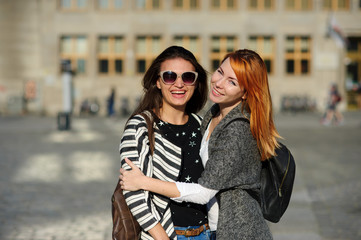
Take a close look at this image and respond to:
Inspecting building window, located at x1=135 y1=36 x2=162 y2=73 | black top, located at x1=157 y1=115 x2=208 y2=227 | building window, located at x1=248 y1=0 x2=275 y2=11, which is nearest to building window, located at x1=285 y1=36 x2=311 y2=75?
building window, located at x1=248 y1=0 x2=275 y2=11

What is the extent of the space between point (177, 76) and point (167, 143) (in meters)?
0.37

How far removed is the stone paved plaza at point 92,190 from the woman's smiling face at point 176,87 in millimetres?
3627

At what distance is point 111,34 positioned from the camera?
37969 millimetres

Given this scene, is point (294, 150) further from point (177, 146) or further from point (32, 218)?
point (177, 146)

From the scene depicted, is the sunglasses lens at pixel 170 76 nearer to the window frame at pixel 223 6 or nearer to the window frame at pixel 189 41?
the window frame at pixel 189 41

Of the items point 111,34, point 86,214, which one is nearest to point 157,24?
point 111,34

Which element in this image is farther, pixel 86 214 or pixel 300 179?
pixel 300 179

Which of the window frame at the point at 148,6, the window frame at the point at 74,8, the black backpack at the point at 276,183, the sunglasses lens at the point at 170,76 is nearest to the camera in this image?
the black backpack at the point at 276,183

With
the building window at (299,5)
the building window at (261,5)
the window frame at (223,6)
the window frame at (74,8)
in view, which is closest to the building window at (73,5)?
the window frame at (74,8)

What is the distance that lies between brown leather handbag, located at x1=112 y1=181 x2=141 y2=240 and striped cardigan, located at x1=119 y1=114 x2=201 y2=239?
5 cm

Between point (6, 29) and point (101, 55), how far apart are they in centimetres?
676

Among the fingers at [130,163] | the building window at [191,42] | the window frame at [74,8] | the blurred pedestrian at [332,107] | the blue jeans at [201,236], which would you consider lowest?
the blurred pedestrian at [332,107]

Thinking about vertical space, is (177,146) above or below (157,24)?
below

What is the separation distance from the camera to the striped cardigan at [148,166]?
264 cm
